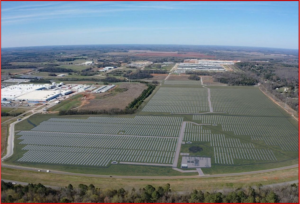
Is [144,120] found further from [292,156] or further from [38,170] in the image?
[292,156]

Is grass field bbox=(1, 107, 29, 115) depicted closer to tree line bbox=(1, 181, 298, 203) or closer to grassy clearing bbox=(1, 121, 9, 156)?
grassy clearing bbox=(1, 121, 9, 156)

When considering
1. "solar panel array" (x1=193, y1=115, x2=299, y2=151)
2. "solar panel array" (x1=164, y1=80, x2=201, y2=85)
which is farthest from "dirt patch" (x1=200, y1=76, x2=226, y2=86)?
"solar panel array" (x1=193, y1=115, x2=299, y2=151)

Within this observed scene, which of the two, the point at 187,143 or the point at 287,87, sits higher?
the point at 287,87

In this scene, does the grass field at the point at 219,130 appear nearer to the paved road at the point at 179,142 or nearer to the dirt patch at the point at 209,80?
the paved road at the point at 179,142

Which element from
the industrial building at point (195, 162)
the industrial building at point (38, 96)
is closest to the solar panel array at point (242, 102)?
the industrial building at point (195, 162)

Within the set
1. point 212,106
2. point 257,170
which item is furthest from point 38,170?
point 212,106

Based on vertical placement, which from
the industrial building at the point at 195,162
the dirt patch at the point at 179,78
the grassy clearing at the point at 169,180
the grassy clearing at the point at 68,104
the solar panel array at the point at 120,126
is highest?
the dirt patch at the point at 179,78
